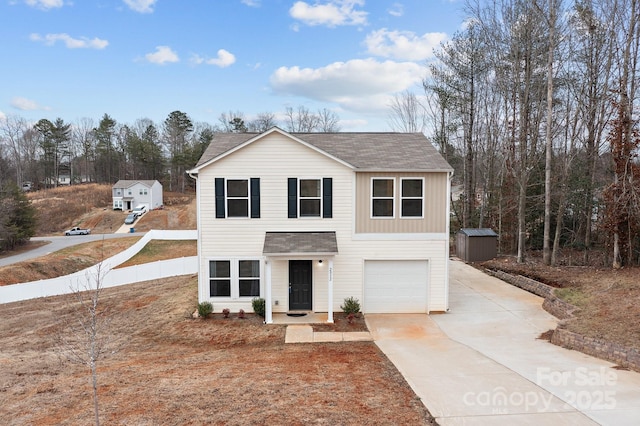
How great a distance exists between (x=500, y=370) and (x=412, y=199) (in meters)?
6.61

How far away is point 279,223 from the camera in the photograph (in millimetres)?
14023

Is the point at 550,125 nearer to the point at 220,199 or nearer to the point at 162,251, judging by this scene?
the point at 220,199

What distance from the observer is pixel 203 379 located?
339 inches

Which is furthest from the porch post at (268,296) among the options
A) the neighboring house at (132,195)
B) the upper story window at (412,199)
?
the neighboring house at (132,195)

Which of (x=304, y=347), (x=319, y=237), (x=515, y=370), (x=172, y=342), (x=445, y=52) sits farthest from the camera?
(x=445, y=52)

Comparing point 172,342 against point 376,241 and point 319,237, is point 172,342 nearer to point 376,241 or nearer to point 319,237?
point 319,237

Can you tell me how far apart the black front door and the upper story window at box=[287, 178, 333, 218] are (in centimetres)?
181

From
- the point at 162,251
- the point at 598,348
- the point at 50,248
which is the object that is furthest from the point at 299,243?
the point at 50,248

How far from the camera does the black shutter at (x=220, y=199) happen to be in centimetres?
1378

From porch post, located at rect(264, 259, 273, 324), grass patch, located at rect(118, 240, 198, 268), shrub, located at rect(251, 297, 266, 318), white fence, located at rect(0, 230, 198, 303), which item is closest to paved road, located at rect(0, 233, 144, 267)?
grass patch, located at rect(118, 240, 198, 268)

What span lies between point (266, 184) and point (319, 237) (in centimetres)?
267

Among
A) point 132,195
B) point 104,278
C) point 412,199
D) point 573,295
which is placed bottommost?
point 104,278

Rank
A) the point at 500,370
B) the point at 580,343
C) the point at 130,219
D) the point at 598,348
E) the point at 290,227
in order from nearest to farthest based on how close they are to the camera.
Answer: the point at 500,370
the point at 598,348
the point at 580,343
the point at 290,227
the point at 130,219

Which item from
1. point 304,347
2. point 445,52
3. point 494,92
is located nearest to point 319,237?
point 304,347
